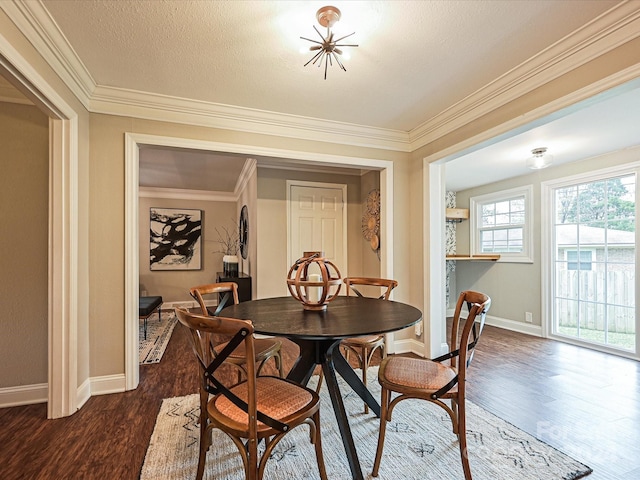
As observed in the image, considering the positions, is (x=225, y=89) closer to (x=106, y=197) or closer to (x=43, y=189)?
(x=106, y=197)

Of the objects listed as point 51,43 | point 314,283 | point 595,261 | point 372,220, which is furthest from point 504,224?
point 51,43

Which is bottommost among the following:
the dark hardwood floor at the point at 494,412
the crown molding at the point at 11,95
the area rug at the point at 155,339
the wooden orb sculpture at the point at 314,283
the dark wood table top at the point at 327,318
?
the area rug at the point at 155,339

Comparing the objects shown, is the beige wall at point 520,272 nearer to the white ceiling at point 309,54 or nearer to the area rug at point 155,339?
the white ceiling at point 309,54

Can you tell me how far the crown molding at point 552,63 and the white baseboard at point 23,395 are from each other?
3913 mm

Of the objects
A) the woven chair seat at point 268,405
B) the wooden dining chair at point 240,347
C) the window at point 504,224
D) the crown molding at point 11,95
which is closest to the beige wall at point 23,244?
the crown molding at point 11,95

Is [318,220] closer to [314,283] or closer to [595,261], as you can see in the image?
[314,283]

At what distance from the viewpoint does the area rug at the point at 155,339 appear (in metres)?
3.40

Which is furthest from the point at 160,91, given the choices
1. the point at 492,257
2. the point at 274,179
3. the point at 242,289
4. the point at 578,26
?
the point at 492,257

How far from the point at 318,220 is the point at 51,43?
122 inches

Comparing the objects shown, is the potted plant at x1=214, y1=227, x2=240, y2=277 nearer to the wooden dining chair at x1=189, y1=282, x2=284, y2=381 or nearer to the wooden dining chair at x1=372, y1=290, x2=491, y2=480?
the wooden dining chair at x1=189, y1=282, x2=284, y2=381

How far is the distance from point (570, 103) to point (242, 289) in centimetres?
371

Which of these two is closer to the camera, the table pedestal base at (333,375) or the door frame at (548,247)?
the table pedestal base at (333,375)

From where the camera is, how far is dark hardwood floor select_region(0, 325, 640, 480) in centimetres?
169

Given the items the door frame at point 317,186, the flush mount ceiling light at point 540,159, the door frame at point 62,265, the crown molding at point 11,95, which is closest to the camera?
the door frame at point 62,265
